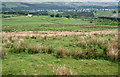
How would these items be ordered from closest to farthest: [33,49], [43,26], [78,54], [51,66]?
[51,66] < [78,54] < [33,49] < [43,26]

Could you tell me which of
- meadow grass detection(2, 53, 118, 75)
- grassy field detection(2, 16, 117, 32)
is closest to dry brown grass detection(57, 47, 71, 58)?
meadow grass detection(2, 53, 118, 75)

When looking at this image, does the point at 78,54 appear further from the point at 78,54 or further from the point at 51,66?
the point at 51,66

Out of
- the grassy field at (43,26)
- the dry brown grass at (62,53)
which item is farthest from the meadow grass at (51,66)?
the grassy field at (43,26)

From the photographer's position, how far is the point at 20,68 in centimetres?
796

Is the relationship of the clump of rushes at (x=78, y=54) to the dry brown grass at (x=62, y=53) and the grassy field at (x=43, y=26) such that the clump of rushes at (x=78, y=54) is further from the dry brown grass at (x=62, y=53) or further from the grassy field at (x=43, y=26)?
the grassy field at (x=43, y=26)

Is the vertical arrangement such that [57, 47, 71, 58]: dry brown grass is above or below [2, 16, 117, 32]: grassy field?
above

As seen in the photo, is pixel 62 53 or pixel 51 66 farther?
pixel 62 53

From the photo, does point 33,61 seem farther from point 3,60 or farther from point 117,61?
point 117,61

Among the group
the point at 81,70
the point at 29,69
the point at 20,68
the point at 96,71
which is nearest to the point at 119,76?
the point at 96,71

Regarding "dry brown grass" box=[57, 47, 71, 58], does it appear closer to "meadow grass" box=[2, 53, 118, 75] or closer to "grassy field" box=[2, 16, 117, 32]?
"meadow grass" box=[2, 53, 118, 75]

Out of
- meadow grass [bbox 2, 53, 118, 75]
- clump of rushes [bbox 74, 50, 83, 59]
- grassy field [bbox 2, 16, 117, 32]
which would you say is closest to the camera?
meadow grass [bbox 2, 53, 118, 75]

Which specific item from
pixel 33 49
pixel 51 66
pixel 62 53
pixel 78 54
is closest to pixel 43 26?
pixel 33 49

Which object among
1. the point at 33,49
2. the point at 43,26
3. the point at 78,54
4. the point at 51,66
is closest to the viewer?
the point at 51,66

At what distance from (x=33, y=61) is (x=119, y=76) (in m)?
5.05
